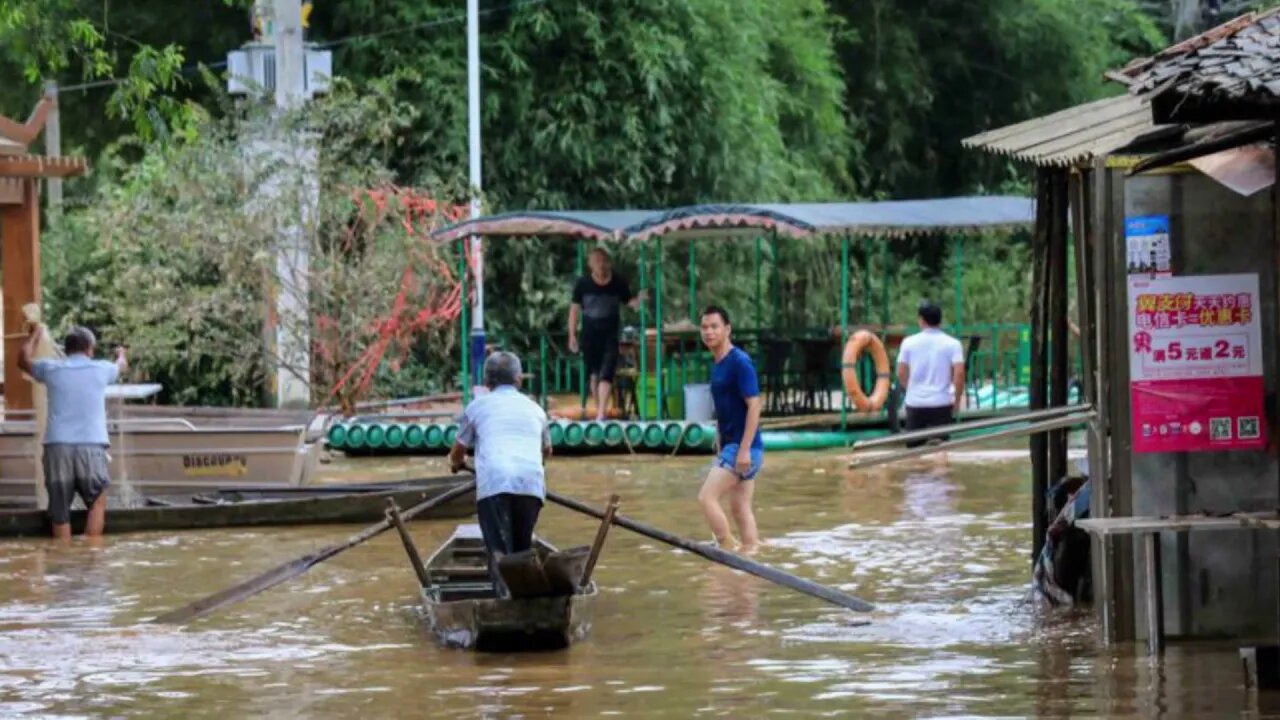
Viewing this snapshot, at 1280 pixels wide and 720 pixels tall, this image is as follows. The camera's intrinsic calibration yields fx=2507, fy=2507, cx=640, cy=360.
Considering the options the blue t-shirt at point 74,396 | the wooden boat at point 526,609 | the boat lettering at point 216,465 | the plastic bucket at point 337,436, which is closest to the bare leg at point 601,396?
the plastic bucket at point 337,436

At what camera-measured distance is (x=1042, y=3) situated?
48.4 meters

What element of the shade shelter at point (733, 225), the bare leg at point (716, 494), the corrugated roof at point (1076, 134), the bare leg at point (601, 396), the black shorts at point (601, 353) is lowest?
the bare leg at point (716, 494)

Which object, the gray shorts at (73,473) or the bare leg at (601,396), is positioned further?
the bare leg at (601,396)

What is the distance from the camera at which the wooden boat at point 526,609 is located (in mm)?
12859

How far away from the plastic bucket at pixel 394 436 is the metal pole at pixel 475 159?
2744mm

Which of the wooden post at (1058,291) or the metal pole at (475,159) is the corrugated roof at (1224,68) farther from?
the metal pole at (475,159)

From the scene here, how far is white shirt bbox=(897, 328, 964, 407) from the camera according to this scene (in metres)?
22.5

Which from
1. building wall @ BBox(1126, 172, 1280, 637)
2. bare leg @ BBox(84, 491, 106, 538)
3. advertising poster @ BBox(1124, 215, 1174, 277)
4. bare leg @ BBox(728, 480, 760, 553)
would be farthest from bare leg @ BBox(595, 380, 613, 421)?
advertising poster @ BBox(1124, 215, 1174, 277)

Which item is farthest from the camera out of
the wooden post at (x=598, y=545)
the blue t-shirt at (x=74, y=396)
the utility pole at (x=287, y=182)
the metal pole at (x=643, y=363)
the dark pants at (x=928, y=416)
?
Answer: the utility pole at (x=287, y=182)

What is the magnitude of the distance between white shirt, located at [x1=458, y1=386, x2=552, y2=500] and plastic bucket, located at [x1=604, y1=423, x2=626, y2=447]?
13.2 metres

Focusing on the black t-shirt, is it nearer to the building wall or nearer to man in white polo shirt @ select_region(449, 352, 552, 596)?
man in white polo shirt @ select_region(449, 352, 552, 596)

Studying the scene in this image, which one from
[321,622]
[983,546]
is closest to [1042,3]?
[983,546]

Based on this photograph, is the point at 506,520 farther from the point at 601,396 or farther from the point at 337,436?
the point at 601,396

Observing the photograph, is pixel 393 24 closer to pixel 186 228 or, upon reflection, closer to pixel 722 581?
pixel 186 228
